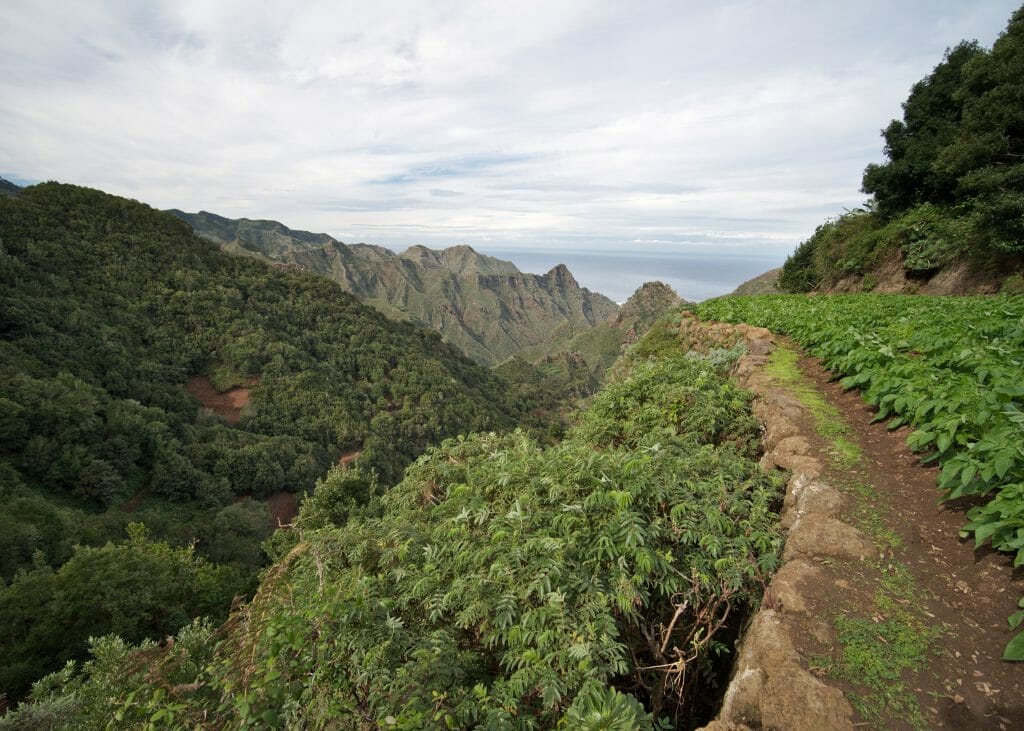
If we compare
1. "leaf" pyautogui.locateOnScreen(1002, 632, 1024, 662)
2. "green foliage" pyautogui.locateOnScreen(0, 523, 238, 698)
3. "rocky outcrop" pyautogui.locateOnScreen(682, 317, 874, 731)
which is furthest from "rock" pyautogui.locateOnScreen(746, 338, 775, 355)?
"green foliage" pyautogui.locateOnScreen(0, 523, 238, 698)

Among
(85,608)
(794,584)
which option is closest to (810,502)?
(794,584)

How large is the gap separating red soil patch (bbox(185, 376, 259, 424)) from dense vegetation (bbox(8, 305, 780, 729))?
65.8 metres

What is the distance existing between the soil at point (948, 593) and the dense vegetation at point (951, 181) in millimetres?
12605

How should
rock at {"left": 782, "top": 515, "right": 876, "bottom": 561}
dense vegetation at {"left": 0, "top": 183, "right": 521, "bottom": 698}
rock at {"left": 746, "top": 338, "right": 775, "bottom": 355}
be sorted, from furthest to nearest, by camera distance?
dense vegetation at {"left": 0, "top": 183, "right": 521, "bottom": 698} < rock at {"left": 746, "top": 338, "right": 775, "bottom": 355} < rock at {"left": 782, "top": 515, "right": 876, "bottom": 561}

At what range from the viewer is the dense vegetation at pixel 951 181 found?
1242cm

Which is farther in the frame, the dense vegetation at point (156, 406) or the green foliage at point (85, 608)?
the dense vegetation at point (156, 406)

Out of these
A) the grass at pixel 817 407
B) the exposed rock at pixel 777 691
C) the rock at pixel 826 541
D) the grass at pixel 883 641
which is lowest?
the exposed rock at pixel 777 691

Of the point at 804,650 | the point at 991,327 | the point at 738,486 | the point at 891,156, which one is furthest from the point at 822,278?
the point at 804,650

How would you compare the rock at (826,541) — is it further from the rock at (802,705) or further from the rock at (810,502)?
the rock at (802,705)

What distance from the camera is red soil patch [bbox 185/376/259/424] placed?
61.2 metres

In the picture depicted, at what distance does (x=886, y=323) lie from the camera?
838 centimetres

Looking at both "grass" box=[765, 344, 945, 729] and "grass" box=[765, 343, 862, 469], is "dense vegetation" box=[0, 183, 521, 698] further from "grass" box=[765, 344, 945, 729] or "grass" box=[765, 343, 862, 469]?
"grass" box=[765, 343, 862, 469]

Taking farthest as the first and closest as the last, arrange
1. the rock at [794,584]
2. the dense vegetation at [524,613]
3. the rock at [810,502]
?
the rock at [810,502]
the rock at [794,584]
the dense vegetation at [524,613]

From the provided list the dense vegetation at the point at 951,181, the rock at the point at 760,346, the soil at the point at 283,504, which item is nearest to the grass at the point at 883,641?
the rock at the point at 760,346
